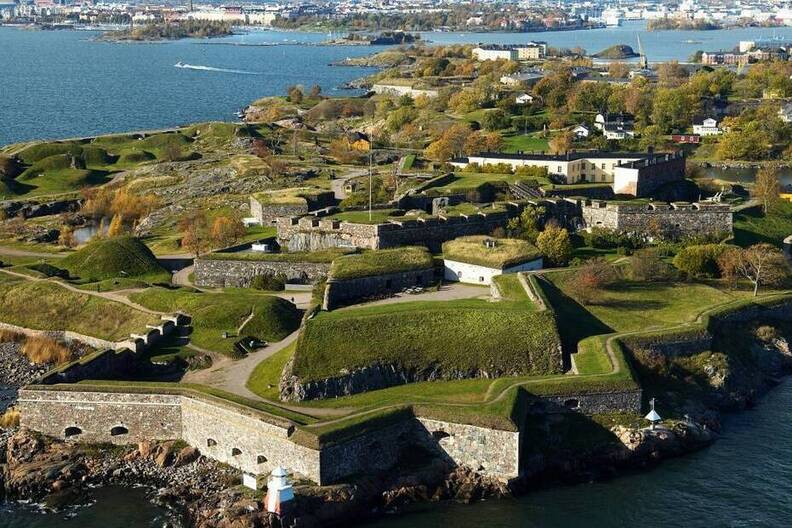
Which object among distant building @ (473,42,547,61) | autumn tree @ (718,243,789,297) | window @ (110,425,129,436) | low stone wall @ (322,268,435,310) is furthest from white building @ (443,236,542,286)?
distant building @ (473,42,547,61)

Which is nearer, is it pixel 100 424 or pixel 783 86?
pixel 100 424

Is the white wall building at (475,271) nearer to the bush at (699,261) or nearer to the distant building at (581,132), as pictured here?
the bush at (699,261)

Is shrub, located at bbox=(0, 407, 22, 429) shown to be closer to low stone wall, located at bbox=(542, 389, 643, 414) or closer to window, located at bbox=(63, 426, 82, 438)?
window, located at bbox=(63, 426, 82, 438)

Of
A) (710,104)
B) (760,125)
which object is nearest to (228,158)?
(760,125)

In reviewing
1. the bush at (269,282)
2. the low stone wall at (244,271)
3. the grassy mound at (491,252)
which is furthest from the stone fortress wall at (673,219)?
the bush at (269,282)

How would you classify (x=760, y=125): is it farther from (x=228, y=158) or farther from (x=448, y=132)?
(x=228, y=158)

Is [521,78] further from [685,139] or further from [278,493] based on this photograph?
[278,493]
